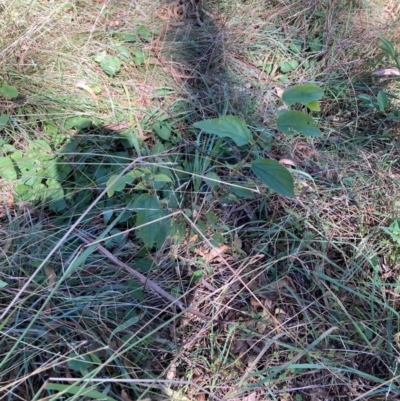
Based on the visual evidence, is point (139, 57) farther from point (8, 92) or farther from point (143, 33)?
point (8, 92)

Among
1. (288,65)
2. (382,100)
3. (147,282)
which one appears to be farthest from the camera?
(288,65)

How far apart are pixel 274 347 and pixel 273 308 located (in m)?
0.12

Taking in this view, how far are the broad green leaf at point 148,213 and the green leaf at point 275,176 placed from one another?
0.91ft

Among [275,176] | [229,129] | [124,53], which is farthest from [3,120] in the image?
[275,176]

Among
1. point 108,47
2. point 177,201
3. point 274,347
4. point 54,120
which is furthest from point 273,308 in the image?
point 108,47

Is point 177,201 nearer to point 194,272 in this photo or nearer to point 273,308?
point 194,272

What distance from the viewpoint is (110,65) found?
5.70 ft

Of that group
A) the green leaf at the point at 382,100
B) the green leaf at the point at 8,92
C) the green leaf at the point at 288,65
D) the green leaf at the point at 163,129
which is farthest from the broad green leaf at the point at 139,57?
the green leaf at the point at 382,100

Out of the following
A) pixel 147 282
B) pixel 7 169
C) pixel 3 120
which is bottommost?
pixel 147 282

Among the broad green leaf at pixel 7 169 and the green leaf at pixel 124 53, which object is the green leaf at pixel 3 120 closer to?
the broad green leaf at pixel 7 169

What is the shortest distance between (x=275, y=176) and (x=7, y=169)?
0.91 meters

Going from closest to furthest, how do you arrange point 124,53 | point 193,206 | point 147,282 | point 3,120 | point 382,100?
point 147,282
point 193,206
point 3,120
point 382,100
point 124,53

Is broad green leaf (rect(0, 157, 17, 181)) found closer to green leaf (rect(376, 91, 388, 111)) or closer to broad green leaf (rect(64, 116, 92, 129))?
broad green leaf (rect(64, 116, 92, 129))

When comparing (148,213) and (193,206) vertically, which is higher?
(148,213)
